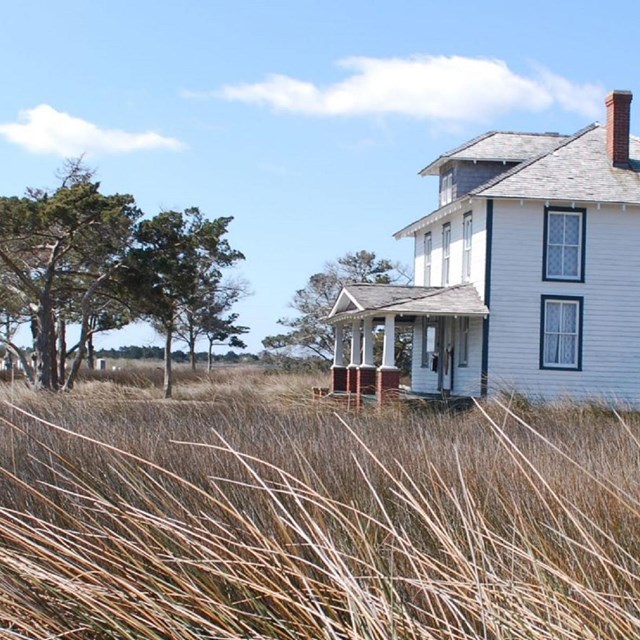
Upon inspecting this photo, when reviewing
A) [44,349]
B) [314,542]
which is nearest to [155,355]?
[44,349]

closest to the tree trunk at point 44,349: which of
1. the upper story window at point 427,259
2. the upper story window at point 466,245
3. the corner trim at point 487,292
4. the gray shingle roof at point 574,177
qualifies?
the upper story window at point 427,259

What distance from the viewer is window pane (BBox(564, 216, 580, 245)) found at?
85.1 ft

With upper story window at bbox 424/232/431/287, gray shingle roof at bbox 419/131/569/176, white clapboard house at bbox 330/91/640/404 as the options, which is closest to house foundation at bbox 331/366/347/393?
upper story window at bbox 424/232/431/287

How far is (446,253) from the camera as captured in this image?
96.1 feet

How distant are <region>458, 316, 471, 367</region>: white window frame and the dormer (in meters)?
3.44

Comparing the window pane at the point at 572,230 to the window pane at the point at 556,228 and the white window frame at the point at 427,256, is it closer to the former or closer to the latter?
the window pane at the point at 556,228

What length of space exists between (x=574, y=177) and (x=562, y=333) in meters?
3.74

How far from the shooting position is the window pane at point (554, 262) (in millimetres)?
25891

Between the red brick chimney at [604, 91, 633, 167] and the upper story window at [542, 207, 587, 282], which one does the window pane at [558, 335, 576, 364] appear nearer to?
the upper story window at [542, 207, 587, 282]

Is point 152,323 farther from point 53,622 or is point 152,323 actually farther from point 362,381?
point 53,622

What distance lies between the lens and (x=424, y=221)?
30.6 m

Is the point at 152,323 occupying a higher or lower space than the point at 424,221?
lower

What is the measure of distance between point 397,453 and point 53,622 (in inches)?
228

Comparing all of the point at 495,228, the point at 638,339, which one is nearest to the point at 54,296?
the point at 495,228
